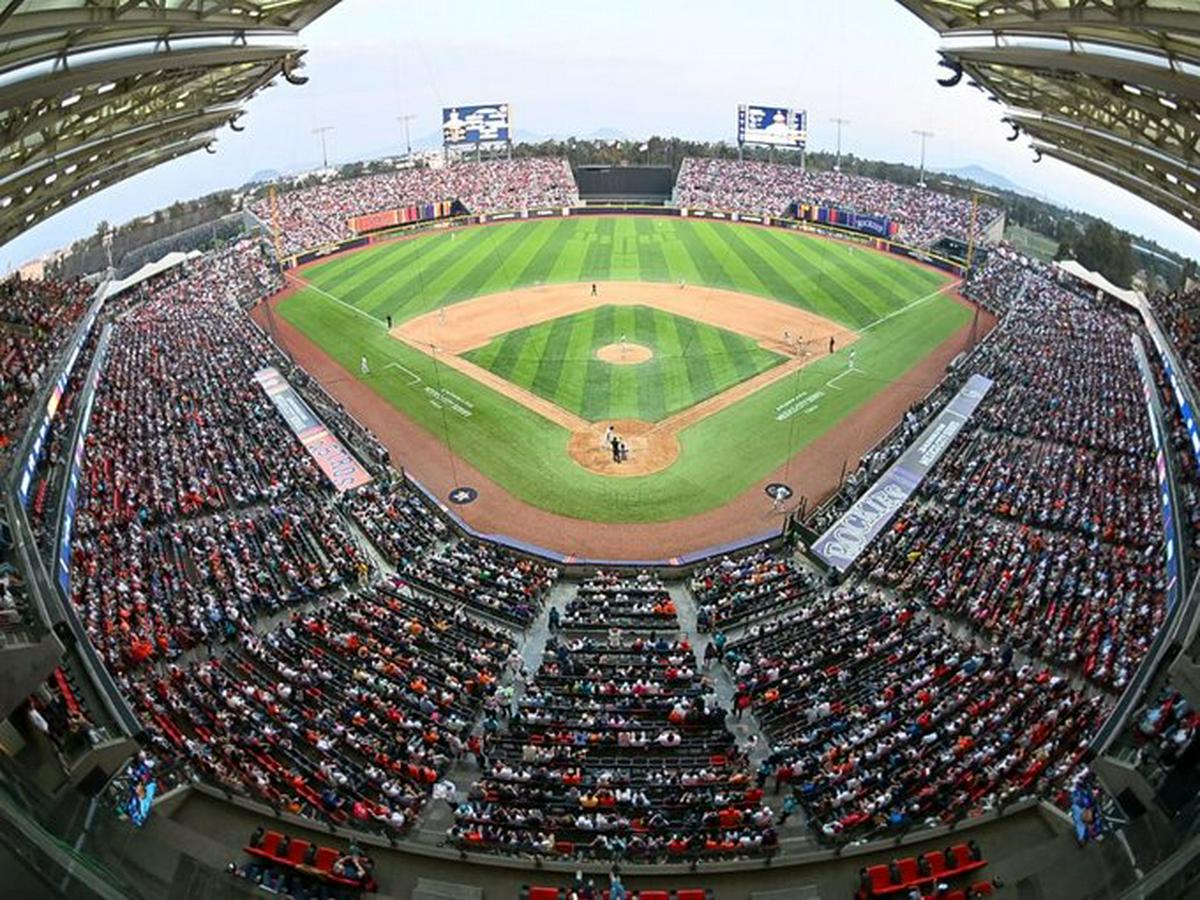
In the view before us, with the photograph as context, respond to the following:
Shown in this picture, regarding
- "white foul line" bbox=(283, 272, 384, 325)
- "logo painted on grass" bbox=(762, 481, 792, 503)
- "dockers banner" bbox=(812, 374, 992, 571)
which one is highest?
"white foul line" bbox=(283, 272, 384, 325)

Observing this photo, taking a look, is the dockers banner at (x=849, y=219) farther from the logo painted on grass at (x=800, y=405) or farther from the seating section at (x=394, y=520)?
the seating section at (x=394, y=520)

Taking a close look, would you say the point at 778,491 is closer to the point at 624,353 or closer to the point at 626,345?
the point at 624,353

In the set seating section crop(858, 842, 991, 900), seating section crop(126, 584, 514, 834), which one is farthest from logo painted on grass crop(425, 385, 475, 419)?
seating section crop(858, 842, 991, 900)

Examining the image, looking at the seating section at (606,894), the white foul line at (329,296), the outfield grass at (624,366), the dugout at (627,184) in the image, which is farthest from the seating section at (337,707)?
the dugout at (627,184)

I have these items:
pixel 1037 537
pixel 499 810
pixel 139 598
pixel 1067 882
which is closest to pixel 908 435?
pixel 1037 537

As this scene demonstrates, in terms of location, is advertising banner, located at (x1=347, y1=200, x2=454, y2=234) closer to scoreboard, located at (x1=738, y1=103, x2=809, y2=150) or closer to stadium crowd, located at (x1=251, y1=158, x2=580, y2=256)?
stadium crowd, located at (x1=251, y1=158, x2=580, y2=256)

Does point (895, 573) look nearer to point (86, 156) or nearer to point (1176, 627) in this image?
point (1176, 627)
